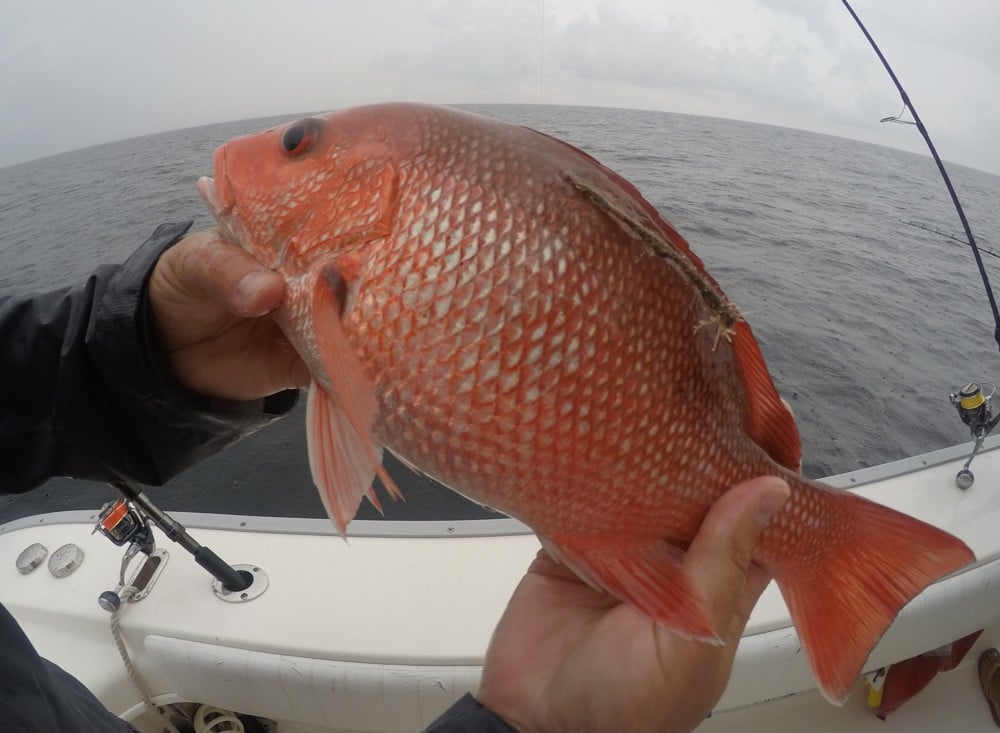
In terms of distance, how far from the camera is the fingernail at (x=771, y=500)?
1249mm

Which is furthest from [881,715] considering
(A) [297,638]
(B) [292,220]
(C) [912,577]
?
(B) [292,220]

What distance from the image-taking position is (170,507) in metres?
6.59

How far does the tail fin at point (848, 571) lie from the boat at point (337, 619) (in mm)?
888

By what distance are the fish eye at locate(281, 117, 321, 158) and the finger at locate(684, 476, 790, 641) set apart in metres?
1.38

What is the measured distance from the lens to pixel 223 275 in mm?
1428

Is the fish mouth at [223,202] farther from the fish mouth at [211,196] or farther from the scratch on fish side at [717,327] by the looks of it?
the scratch on fish side at [717,327]

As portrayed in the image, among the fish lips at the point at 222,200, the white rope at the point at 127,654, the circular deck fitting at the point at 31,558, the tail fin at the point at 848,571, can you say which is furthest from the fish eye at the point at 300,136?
the circular deck fitting at the point at 31,558

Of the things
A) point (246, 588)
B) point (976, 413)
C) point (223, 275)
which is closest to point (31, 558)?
point (246, 588)

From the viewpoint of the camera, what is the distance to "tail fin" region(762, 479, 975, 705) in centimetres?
138

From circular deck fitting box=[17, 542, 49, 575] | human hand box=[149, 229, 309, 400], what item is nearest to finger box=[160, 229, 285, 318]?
human hand box=[149, 229, 309, 400]

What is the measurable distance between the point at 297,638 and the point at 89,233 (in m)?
21.2

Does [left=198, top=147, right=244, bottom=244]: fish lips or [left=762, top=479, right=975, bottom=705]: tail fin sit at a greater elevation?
[left=198, top=147, right=244, bottom=244]: fish lips

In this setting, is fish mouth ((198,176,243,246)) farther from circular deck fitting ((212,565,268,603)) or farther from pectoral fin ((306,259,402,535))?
circular deck fitting ((212,565,268,603))

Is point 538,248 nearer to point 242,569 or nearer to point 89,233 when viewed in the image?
point 242,569
